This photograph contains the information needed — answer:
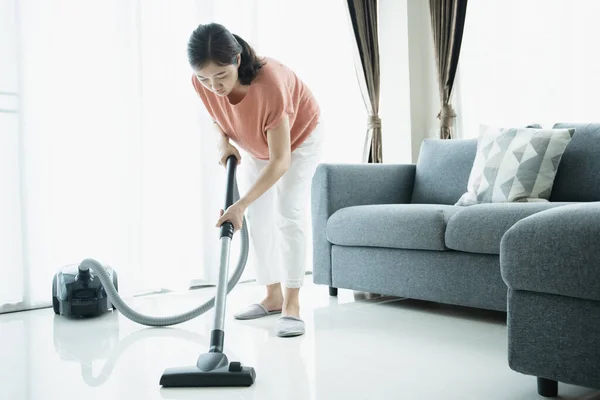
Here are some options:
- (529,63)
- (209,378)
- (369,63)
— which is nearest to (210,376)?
(209,378)

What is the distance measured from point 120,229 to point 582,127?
220 cm

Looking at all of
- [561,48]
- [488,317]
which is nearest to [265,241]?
[488,317]

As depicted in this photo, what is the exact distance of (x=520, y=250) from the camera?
1.35 metres

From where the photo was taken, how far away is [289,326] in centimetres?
215

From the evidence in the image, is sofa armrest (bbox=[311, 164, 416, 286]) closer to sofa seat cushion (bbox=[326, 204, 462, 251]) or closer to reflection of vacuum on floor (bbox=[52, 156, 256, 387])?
sofa seat cushion (bbox=[326, 204, 462, 251])

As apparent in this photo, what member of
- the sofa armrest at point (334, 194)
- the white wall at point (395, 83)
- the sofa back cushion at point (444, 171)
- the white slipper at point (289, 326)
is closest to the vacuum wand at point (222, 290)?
the white slipper at point (289, 326)

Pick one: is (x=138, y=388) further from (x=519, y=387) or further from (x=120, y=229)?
(x=120, y=229)

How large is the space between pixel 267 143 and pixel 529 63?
6.93 feet

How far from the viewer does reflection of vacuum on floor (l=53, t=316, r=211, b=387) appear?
1.83 m

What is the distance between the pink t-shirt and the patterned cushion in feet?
2.70

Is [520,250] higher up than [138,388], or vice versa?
[520,250]

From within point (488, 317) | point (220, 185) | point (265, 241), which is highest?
point (220, 185)

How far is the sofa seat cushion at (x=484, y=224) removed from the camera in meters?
2.09

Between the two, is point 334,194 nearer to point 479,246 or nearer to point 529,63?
point 479,246
